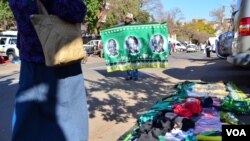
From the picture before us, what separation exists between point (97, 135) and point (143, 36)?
3591 millimetres

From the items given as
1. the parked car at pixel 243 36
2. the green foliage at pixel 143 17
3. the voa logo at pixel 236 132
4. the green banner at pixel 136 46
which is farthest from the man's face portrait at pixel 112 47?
the green foliage at pixel 143 17

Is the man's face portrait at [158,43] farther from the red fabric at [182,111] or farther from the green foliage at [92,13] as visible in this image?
the green foliage at [92,13]

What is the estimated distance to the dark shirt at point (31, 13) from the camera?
304 cm

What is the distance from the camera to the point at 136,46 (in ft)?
29.1

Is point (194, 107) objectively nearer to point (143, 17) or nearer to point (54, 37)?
point (54, 37)

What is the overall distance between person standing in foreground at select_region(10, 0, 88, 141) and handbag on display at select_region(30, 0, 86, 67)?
0.16 m

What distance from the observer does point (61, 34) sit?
304cm

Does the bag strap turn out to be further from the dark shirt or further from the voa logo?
the voa logo

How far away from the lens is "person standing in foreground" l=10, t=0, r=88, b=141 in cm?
324

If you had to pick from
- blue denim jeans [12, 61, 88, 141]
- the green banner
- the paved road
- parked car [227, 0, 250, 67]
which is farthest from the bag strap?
the green banner

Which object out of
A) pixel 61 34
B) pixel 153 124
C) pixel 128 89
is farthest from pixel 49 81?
pixel 128 89

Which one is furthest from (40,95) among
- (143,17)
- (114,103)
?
(143,17)

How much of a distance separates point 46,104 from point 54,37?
571 mm

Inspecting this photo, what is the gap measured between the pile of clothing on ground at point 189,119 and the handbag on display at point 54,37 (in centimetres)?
195
